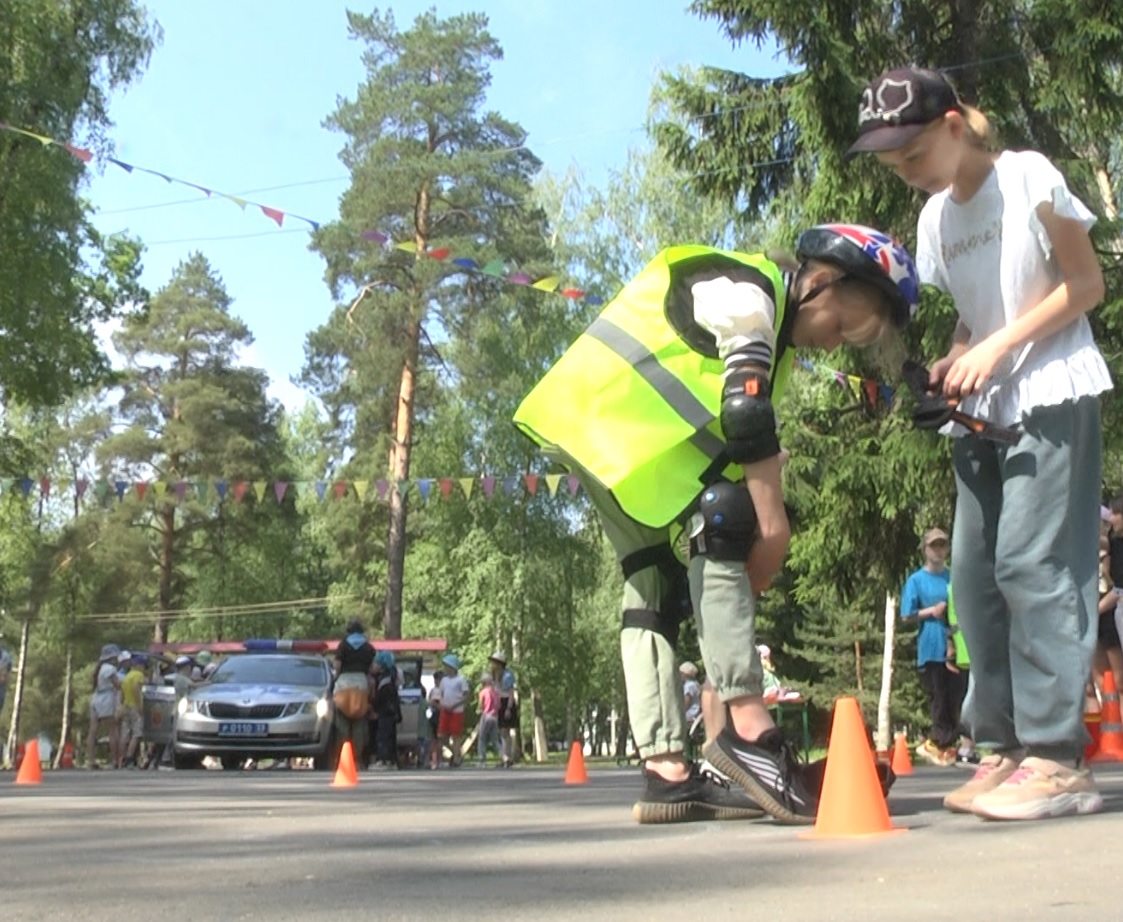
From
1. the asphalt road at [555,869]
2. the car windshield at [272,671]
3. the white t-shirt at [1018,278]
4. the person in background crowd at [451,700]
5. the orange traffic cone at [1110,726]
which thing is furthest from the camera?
the person in background crowd at [451,700]

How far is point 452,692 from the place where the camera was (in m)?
23.7

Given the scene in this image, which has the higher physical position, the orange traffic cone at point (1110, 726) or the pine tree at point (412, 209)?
the pine tree at point (412, 209)

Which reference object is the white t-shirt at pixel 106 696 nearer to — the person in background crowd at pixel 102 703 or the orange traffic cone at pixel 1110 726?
the person in background crowd at pixel 102 703

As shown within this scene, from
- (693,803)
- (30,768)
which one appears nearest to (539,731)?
(30,768)

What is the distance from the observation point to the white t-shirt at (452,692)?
2359cm

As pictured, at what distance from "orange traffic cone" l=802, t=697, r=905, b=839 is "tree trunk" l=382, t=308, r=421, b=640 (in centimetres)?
3374

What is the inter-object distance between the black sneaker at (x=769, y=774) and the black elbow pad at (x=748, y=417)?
2.48 feet

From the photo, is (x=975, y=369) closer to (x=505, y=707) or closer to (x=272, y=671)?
(x=272, y=671)

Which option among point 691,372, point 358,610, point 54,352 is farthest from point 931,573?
point 358,610

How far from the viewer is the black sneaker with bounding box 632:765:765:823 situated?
504 cm

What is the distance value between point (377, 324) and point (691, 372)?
120 ft

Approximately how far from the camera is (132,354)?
5766 cm

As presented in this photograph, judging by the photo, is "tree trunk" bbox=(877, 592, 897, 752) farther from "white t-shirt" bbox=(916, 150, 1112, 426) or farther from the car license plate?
"white t-shirt" bbox=(916, 150, 1112, 426)

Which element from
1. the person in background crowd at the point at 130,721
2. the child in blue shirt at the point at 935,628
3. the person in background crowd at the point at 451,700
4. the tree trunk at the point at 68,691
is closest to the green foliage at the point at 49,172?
the person in background crowd at the point at 130,721
